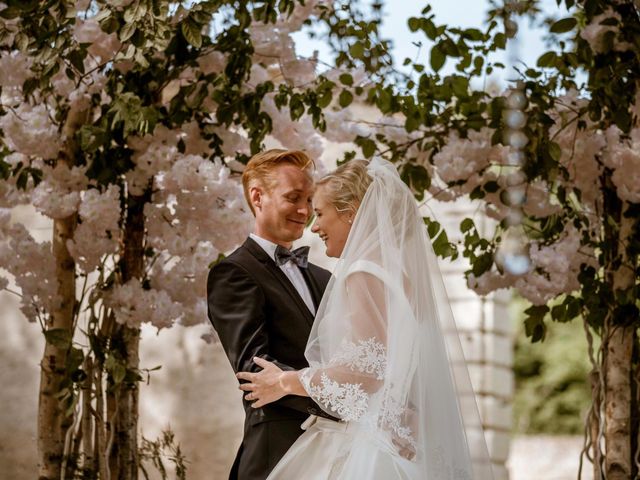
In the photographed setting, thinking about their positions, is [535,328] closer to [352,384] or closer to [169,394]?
[352,384]

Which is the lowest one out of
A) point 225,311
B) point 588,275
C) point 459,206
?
point 225,311

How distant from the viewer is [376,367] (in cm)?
245

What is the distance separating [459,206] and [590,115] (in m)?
2.78

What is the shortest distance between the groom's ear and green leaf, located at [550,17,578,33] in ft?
4.31

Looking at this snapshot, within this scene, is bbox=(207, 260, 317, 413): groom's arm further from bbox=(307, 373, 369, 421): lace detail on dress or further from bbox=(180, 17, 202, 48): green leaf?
bbox=(180, 17, 202, 48): green leaf

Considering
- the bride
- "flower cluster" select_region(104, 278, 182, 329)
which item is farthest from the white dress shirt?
"flower cluster" select_region(104, 278, 182, 329)

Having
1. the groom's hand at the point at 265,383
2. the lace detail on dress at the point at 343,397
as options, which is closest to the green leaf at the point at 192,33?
the groom's hand at the point at 265,383

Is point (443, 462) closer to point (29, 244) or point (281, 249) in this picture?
point (281, 249)

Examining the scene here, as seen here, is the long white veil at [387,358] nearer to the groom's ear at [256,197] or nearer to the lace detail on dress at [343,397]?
the lace detail on dress at [343,397]

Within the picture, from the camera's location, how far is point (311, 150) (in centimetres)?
412

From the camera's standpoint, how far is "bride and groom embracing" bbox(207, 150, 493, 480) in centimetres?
245

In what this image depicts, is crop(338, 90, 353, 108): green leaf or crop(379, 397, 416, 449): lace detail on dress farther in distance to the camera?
crop(338, 90, 353, 108): green leaf

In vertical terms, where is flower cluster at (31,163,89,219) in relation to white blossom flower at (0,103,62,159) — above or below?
below

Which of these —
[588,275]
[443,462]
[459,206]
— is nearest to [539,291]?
[588,275]
